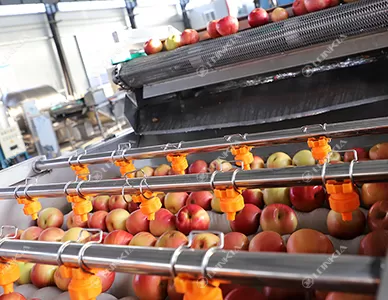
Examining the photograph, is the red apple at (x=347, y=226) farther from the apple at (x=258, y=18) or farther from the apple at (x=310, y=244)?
the apple at (x=258, y=18)

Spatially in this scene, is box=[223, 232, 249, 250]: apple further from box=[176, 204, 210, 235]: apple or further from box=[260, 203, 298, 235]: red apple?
box=[176, 204, 210, 235]: apple

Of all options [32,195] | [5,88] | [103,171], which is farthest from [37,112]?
[32,195]

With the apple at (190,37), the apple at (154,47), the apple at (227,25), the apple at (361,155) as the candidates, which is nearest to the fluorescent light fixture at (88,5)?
the apple at (154,47)

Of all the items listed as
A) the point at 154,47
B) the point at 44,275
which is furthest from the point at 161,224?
the point at 154,47

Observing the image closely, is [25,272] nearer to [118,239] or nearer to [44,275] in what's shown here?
[44,275]

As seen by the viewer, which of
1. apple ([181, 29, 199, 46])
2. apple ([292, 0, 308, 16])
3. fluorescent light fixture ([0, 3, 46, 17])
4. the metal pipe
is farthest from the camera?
fluorescent light fixture ([0, 3, 46, 17])

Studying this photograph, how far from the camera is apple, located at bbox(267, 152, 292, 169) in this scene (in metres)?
1.99

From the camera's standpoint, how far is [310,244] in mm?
1249

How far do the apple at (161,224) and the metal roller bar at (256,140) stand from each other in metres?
0.29

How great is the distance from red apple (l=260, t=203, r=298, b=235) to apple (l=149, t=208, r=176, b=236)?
0.42 metres

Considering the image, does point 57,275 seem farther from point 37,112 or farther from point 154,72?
point 37,112

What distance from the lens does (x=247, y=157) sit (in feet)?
5.39

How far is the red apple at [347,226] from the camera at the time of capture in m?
1.39

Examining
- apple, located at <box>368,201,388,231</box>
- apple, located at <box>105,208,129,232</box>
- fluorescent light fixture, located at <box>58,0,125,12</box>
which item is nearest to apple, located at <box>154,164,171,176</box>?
apple, located at <box>105,208,129,232</box>
